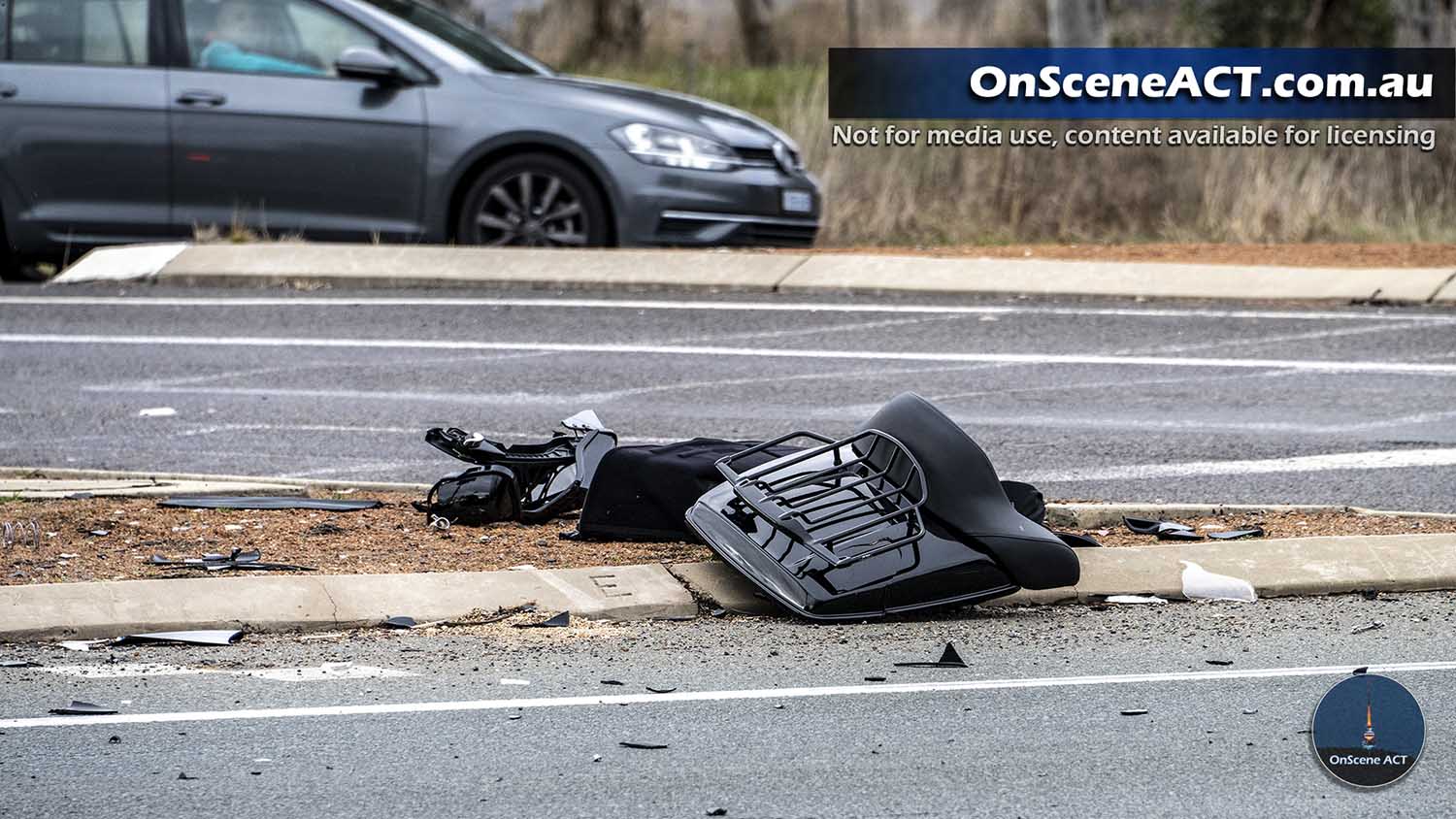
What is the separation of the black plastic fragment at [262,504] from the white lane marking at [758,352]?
384 centimetres

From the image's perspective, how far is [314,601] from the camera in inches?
269

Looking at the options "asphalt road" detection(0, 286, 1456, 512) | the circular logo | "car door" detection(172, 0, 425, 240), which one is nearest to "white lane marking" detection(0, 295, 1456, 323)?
"asphalt road" detection(0, 286, 1456, 512)

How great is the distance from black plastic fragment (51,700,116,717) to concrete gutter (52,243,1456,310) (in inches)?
321

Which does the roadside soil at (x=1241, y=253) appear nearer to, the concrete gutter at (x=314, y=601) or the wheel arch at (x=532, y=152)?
the wheel arch at (x=532, y=152)

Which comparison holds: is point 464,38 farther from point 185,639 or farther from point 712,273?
point 185,639

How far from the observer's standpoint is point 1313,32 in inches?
1241

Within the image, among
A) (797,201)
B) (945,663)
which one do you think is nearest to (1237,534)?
(945,663)

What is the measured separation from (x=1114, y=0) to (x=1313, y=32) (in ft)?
21.6

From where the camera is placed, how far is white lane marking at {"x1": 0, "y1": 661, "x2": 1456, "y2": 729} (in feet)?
18.7

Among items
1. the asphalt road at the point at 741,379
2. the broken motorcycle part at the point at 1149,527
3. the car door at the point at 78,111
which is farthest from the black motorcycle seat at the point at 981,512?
the car door at the point at 78,111

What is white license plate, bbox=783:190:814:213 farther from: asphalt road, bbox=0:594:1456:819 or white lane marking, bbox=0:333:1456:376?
asphalt road, bbox=0:594:1456:819

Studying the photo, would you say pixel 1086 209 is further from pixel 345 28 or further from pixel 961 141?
pixel 345 28

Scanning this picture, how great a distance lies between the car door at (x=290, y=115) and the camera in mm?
13789

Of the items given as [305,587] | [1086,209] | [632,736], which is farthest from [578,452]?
[1086,209]
